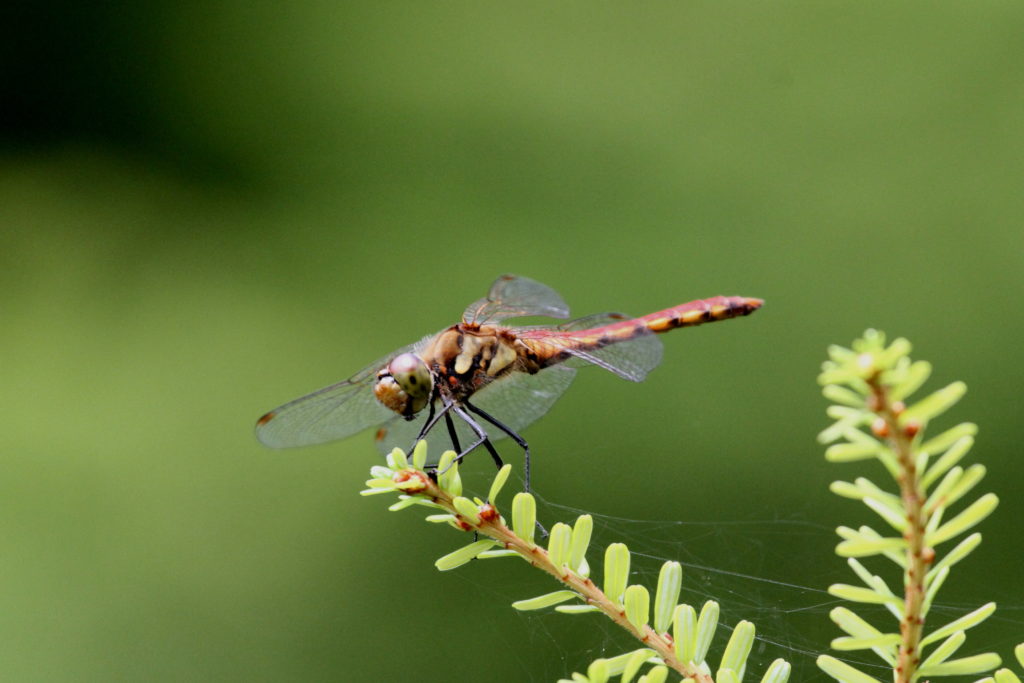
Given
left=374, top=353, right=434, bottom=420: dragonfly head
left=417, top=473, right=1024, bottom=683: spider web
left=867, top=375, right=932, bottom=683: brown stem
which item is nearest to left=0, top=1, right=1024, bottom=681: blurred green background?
left=417, top=473, right=1024, bottom=683: spider web

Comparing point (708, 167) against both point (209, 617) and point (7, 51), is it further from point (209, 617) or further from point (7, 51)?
point (7, 51)

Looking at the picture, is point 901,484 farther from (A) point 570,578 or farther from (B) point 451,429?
(B) point 451,429

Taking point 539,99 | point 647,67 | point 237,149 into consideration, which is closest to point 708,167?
point 647,67

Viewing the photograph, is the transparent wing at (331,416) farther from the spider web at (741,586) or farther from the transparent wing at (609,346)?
the spider web at (741,586)

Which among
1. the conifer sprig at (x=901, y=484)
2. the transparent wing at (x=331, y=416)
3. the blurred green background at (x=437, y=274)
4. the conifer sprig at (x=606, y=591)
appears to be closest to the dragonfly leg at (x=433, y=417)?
the transparent wing at (x=331, y=416)

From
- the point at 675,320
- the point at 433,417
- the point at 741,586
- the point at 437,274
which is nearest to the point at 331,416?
the point at 433,417
